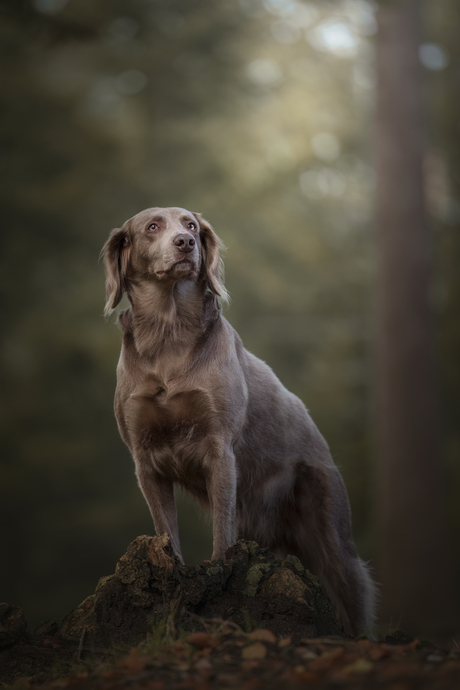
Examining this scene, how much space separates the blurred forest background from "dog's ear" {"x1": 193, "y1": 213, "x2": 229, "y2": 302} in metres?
6.37

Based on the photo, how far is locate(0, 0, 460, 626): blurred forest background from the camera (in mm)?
11312

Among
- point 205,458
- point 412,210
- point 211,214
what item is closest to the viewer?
point 205,458

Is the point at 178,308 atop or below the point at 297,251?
below

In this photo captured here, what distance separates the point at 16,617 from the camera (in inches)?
147

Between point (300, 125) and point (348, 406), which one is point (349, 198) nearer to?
point (300, 125)

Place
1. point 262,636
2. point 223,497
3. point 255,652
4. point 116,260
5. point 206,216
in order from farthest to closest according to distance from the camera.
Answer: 1. point 206,216
2. point 116,260
3. point 223,497
4. point 262,636
5. point 255,652

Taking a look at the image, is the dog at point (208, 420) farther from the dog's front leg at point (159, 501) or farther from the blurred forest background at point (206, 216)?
the blurred forest background at point (206, 216)

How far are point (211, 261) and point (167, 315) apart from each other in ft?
1.47

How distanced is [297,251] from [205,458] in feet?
31.8

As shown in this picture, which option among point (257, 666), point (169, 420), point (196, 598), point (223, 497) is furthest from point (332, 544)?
point (257, 666)

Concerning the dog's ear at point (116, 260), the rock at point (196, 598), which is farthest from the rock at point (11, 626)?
the dog's ear at point (116, 260)

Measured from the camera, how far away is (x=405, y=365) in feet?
30.2

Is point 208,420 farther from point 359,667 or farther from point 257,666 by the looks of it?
point 359,667

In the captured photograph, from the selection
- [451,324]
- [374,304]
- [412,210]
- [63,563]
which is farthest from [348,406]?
[63,563]
